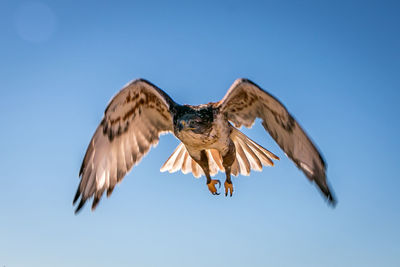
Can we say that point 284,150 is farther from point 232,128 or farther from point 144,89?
point 144,89

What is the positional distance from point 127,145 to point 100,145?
0.47 meters

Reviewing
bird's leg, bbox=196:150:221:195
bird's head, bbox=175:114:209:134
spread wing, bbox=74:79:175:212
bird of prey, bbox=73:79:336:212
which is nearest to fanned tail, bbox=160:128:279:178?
bird of prey, bbox=73:79:336:212

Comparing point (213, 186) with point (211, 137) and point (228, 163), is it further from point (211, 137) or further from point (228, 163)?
point (211, 137)

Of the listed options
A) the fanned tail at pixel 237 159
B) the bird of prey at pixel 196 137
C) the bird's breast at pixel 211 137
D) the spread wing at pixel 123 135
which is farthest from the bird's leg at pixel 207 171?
the spread wing at pixel 123 135

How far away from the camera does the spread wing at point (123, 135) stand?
6648mm

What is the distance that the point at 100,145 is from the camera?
6879mm

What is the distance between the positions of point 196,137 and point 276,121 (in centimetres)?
128

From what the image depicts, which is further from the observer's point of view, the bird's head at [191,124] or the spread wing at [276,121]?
the bird's head at [191,124]

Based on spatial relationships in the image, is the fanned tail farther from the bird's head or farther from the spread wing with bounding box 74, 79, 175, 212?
the bird's head

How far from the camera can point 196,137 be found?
6.07 m

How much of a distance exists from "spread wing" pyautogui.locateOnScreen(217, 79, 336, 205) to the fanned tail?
2.32 feet

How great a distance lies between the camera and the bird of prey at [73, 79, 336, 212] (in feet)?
19.7

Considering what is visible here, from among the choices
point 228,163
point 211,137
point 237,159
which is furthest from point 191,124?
point 237,159

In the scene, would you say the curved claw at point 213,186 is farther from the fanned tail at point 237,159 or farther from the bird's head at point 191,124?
the bird's head at point 191,124
